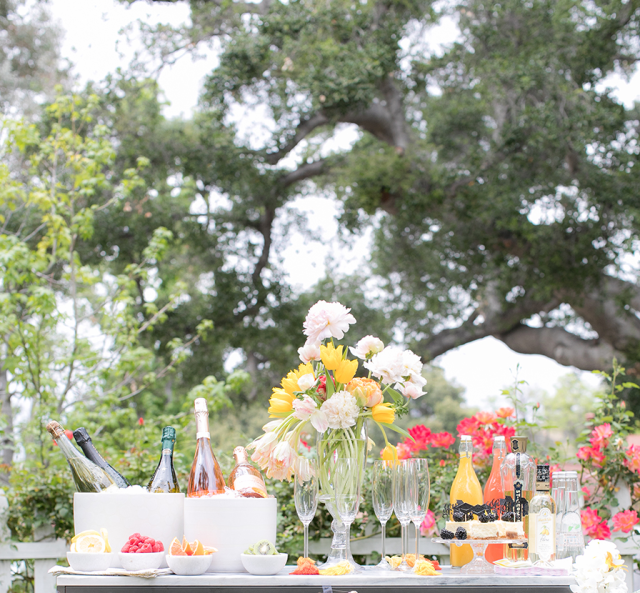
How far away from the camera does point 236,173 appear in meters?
7.98

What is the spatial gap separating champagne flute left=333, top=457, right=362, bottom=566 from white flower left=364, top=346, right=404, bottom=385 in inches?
8.8

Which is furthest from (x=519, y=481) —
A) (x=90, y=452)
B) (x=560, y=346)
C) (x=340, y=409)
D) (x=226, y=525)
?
(x=560, y=346)

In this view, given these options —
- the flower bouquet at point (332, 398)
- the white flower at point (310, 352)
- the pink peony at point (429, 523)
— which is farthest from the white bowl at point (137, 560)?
the pink peony at point (429, 523)

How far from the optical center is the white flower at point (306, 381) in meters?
1.59

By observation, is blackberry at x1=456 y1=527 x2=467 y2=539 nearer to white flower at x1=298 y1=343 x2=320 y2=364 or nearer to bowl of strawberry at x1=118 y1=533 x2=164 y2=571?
white flower at x1=298 y1=343 x2=320 y2=364

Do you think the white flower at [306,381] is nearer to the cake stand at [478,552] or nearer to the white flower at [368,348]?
the white flower at [368,348]

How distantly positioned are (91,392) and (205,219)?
15.3 feet

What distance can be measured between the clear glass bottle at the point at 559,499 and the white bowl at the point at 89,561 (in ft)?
3.65

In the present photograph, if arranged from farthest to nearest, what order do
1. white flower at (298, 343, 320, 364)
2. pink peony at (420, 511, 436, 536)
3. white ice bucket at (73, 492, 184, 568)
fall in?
pink peony at (420, 511, 436, 536) → white flower at (298, 343, 320, 364) → white ice bucket at (73, 492, 184, 568)

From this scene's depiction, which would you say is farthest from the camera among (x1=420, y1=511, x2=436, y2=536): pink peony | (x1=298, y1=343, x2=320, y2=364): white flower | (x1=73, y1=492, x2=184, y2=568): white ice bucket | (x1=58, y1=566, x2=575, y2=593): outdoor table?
(x1=420, y1=511, x2=436, y2=536): pink peony

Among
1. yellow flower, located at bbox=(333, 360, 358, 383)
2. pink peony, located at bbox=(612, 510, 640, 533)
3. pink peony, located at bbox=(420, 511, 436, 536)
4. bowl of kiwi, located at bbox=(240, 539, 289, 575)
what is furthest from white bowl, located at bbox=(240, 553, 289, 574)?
pink peony, located at bbox=(612, 510, 640, 533)

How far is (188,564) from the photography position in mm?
1434

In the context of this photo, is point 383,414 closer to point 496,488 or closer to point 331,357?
point 331,357

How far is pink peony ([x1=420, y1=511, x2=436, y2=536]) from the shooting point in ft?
7.45
